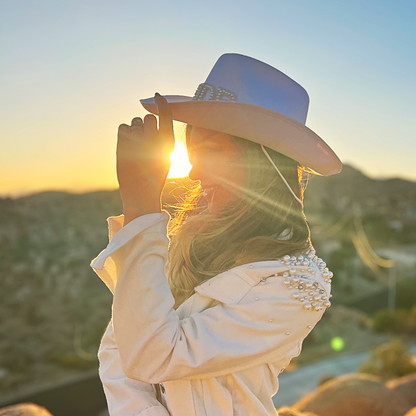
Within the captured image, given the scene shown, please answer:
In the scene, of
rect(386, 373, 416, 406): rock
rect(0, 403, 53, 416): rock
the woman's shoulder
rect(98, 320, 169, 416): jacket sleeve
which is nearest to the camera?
the woman's shoulder

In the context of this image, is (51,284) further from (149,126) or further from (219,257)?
(149,126)

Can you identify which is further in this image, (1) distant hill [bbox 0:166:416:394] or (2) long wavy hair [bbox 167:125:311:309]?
(1) distant hill [bbox 0:166:416:394]

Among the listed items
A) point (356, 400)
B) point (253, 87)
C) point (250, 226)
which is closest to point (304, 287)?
point (250, 226)

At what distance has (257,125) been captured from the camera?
1258 mm

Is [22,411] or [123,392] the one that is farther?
[22,411]

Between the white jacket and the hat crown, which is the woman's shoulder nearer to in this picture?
the white jacket

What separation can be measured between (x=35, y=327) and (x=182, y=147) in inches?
1019

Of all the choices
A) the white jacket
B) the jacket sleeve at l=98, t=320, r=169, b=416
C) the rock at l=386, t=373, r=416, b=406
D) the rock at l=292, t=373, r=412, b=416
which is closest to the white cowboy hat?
the white jacket

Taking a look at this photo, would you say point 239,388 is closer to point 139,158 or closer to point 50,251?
point 139,158

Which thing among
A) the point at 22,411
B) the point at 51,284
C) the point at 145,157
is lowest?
the point at 51,284

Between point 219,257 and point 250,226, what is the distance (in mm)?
137

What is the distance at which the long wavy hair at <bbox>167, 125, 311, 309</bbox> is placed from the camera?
132cm

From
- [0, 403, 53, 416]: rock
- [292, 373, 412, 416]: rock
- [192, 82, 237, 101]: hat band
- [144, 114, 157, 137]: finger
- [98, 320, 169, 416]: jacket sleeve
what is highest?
[192, 82, 237, 101]: hat band

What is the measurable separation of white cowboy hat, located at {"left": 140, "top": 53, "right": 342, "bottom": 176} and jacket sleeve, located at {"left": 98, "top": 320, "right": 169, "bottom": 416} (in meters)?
0.84
